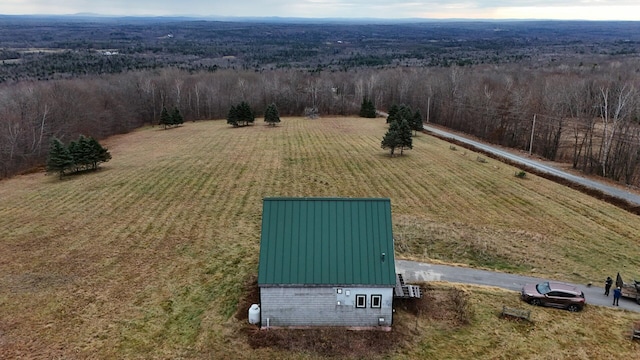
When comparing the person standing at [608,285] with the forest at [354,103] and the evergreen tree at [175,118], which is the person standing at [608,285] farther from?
the evergreen tree at [175,118]

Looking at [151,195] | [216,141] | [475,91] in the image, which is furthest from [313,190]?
[475,91]

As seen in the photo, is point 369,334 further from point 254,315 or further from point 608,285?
point 608,285

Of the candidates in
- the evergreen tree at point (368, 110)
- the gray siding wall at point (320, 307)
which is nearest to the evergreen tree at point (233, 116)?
the evergreen tree at point (368, 110)

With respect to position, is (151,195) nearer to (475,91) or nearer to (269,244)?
(269,244)

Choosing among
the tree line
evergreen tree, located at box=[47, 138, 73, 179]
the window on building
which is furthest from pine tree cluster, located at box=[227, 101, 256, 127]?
the window on building

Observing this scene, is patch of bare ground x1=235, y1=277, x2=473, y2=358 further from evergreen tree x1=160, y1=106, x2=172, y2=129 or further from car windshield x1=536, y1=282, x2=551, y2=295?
evergreen tree x1=160, y1=106, x2=172, y2=129
